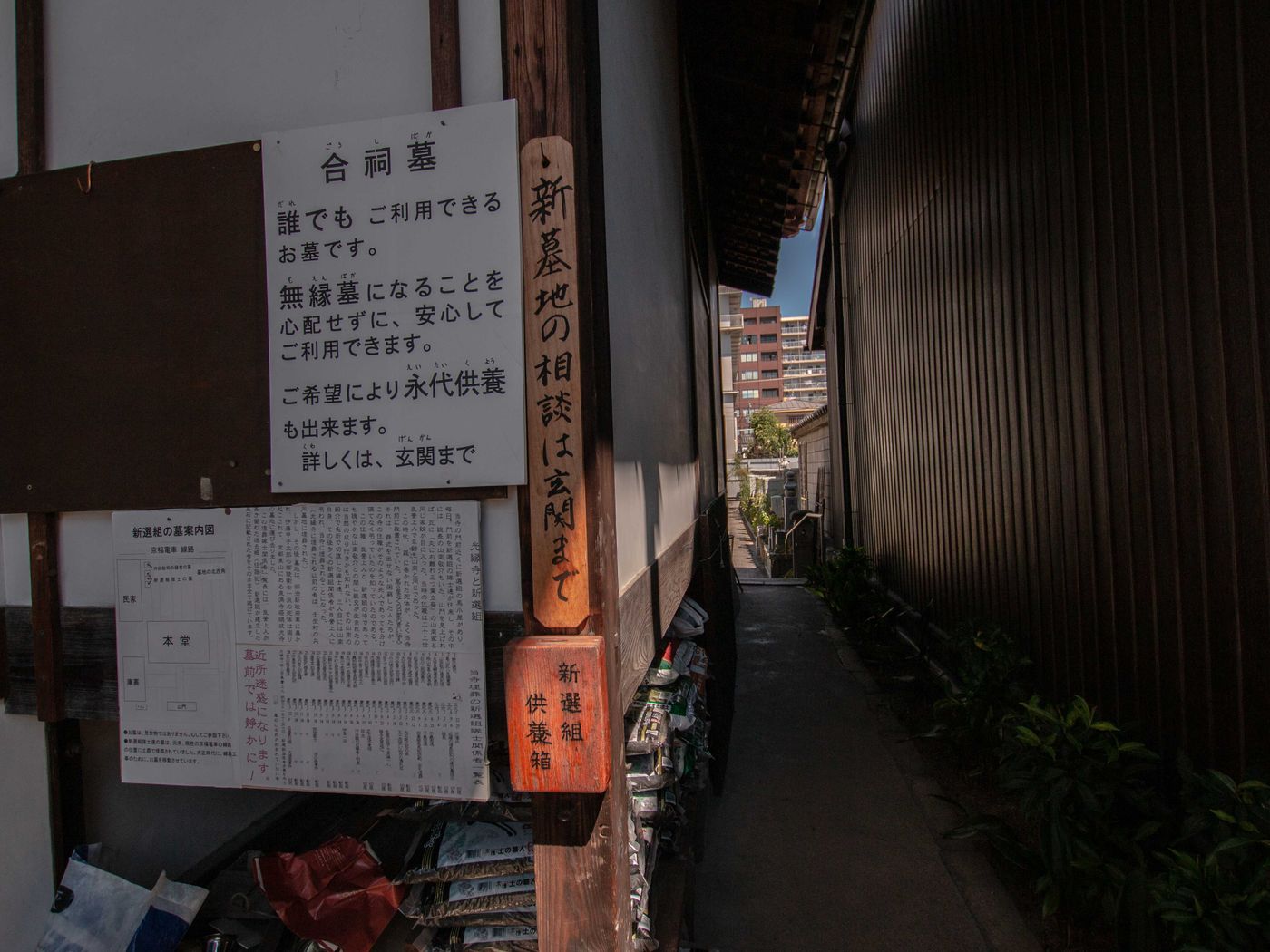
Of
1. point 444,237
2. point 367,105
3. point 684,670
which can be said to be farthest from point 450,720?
point 684,670

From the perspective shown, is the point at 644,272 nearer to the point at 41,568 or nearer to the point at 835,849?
the point at 41,568

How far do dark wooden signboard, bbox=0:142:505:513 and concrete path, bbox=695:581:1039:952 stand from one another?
3218mm

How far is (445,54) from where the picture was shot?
180 cm

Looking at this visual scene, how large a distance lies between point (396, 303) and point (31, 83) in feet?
4.77

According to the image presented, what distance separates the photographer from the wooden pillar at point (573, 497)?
171 cm

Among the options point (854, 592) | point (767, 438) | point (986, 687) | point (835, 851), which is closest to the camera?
point (835, 851)

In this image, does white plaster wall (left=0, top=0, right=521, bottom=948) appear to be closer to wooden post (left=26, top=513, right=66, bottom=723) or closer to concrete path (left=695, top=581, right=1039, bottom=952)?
wooden post (left=26, top=513, right=66, bottom=723)

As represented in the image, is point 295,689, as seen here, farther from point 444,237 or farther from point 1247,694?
point 1247,694

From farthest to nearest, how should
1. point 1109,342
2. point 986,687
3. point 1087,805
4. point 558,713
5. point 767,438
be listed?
point 767,438 < point 986,687 < point 1109,342 < point 1087,805 < point 558,713

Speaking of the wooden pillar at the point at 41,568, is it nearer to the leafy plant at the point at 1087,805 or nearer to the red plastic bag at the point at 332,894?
the red plastic bag at the point at 332,894

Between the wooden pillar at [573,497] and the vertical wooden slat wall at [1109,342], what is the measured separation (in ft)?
7.91

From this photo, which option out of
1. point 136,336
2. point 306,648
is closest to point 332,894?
point 306,648

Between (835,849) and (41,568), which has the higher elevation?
A: (41,568)

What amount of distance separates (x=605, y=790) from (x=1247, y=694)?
8.25ft
